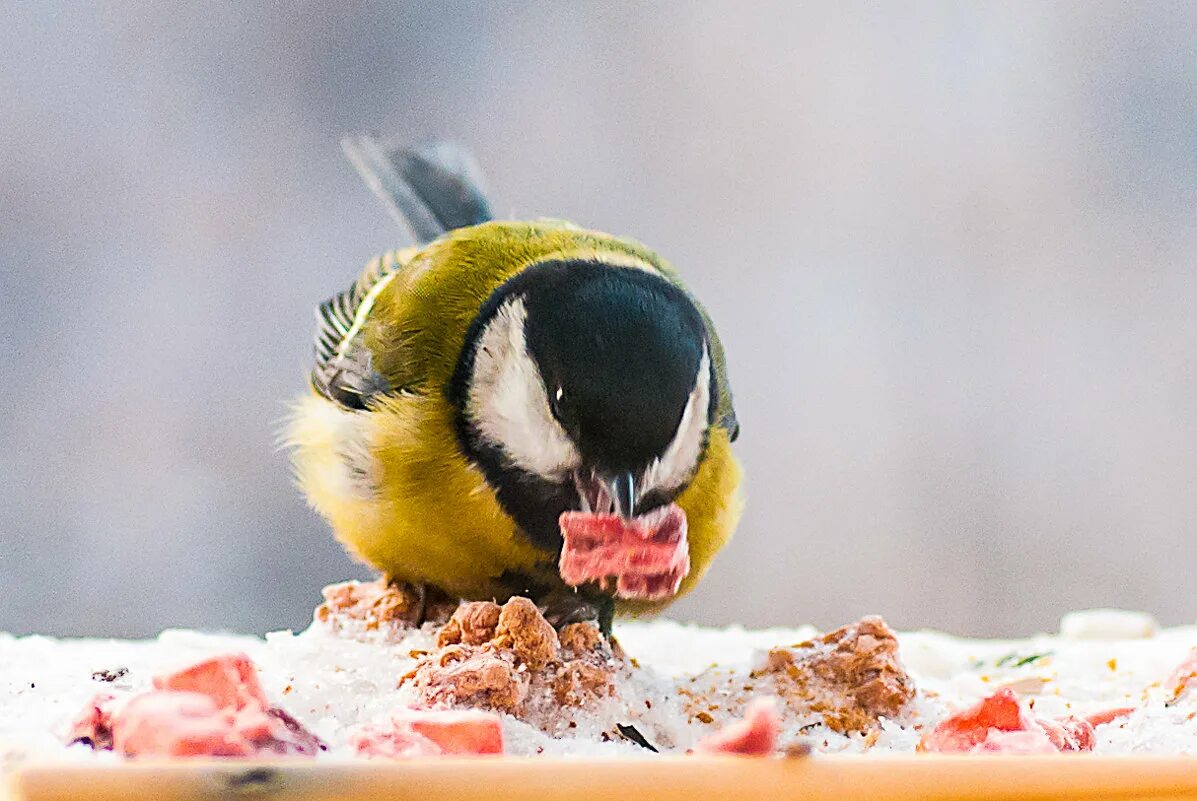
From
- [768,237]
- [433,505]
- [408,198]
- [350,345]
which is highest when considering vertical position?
[768,237]

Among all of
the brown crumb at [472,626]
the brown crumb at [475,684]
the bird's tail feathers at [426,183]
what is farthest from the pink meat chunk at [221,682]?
the bird's tail feathers at [426,183]

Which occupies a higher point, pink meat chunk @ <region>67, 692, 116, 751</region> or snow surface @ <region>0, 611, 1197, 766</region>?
snow surface @ <region>0, 611, 1197, 766</region>

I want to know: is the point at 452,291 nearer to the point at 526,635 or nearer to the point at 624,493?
the point at 624,493

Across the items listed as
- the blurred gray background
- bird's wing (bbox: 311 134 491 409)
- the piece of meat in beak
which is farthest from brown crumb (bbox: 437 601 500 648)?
the blurred gray background

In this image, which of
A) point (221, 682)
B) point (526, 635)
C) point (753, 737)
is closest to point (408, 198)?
point (526, 635)

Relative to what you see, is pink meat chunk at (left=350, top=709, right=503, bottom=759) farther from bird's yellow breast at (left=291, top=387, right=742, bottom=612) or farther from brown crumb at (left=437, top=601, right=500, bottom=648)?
bird's yellow breast at (left=291, top=387, right=742, bottom=612)

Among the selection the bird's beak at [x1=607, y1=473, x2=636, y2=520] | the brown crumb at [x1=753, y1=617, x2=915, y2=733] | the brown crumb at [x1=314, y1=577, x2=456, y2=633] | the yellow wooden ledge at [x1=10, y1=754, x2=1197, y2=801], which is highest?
the bird's beak at [x1=607, y1=473, x2=636, y2=520]

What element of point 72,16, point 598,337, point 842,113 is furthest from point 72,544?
point 842,113

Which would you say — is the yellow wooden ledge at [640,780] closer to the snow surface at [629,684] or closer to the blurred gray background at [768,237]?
the snow surface at [629,684]
